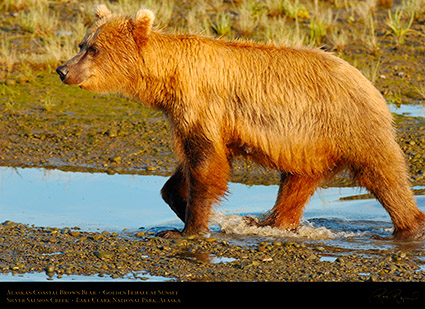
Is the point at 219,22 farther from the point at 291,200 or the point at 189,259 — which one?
the point at 189,259

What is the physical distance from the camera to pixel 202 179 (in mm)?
7176

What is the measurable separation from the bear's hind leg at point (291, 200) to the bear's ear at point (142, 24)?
1.94m

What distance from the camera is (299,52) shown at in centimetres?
736

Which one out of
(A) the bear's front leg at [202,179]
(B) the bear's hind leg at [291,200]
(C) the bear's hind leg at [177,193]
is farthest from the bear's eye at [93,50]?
(B) the bear's hind leg at [291,200]

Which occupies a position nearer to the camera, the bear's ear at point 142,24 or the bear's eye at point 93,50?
the bear's ear at point 142,24

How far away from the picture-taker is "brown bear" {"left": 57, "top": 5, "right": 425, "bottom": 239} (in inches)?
278

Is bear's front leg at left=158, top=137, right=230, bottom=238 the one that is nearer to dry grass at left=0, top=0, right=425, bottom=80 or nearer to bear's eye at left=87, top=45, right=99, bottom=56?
bear's eye at left=87, top=45, right=99, bottom=56

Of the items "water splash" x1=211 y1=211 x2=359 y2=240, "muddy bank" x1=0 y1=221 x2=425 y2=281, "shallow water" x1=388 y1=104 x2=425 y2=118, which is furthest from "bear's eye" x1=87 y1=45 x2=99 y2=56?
"shallow water" x1=388 y1=104 x2=425 y2=118

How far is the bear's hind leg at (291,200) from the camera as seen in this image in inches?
304

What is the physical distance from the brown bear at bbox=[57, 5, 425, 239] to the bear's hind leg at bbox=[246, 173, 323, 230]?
0.23 metres

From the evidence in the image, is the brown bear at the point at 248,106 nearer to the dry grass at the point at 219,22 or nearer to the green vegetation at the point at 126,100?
the green vegetation at the point at 126,100
